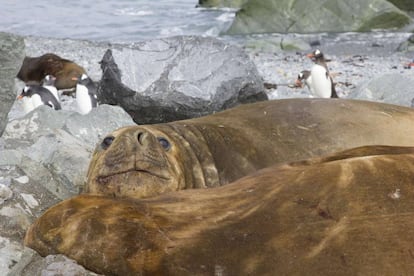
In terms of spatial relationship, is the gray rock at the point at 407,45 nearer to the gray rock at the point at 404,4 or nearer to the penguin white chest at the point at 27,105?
the gray rock at the point at 404,4

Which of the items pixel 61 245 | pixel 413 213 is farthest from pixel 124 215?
pixel 413 213

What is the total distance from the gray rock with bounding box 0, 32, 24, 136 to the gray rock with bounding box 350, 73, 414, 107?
350cm

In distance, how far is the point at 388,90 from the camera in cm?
798

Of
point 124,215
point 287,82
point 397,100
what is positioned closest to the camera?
point 124,215

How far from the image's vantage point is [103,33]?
2111 cm

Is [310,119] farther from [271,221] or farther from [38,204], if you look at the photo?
[271,221]

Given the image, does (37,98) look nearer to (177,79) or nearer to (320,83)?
(177,79)

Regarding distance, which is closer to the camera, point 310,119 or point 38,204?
point 38,204

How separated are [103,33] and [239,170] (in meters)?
17.7

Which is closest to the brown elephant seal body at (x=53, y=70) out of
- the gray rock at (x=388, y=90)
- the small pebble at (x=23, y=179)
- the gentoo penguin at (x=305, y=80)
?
the gentoo penguin at (x=305, y=80)

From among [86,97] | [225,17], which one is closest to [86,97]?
[86,97]

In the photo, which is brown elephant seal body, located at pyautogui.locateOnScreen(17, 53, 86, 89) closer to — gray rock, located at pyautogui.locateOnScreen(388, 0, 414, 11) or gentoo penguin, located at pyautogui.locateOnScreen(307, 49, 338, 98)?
gentoo penguin, located at pyautogui.locateOnScreen(307, 49, 338, 98)

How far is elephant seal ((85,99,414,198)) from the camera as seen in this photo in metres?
3.38

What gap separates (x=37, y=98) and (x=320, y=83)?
3.65 m
